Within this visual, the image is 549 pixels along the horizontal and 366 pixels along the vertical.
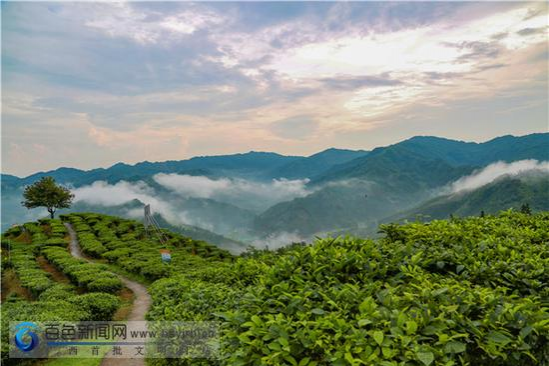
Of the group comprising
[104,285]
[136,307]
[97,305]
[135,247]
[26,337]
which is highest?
[26,337]

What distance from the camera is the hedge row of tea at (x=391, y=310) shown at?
279 centimetres

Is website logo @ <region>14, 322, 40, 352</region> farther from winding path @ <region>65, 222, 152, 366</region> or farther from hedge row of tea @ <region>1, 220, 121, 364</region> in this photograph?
winding path @ <region>65, 222, 152, 366</region>

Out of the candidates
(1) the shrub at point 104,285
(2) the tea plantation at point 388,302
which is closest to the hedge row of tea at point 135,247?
(1) the shrub at point 104,285

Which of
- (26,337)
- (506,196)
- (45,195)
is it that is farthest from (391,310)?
(506,196)

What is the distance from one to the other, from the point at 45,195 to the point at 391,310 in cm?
4237

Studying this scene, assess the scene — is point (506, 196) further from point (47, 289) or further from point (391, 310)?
point (391, 310)

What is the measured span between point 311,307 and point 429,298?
105 centimetres

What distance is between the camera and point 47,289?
45.4 ft

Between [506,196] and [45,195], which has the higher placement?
[45,195]

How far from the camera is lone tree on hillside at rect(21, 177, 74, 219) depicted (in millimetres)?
37459

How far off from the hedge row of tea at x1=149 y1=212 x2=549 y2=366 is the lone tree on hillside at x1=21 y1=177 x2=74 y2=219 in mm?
39609

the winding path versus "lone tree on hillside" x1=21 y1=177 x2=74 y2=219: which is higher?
"lone tree on hillside" x1=21 y1=177 x2=74 y2=219

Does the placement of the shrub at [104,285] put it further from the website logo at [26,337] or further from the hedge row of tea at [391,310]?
the hedge row of tea at [391,310]

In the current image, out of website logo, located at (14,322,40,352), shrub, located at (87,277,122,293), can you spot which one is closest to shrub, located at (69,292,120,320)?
website logo, located at (14,322,40,352)
